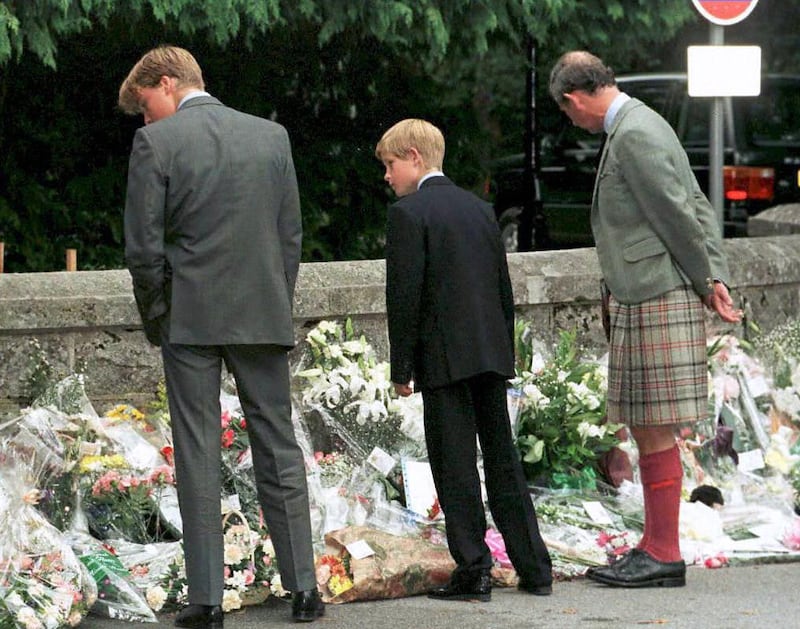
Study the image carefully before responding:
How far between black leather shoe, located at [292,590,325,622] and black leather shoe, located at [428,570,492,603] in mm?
478

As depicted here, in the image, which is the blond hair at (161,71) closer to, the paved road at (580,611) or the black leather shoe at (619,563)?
the paved road at (580,611)

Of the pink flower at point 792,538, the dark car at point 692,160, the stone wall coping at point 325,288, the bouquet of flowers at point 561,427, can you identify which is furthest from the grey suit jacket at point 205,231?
the dark car at point 692,160

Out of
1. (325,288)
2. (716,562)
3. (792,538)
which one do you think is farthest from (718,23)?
(716,562)

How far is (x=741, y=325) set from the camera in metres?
7.95

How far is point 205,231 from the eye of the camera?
514 cm

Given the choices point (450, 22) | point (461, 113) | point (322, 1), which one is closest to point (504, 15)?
point (450, 22)

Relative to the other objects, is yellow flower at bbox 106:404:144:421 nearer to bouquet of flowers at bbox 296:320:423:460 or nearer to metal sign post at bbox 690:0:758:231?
bouquet of flowers at bbox 296:320:423:460

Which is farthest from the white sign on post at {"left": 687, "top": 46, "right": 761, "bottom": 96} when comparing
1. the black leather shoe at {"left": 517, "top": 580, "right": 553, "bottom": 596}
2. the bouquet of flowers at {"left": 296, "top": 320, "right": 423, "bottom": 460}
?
the black leather shoe at {"left": 517, "top": 580, "right": 553, "bottom": 596}

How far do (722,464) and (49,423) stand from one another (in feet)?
8.72

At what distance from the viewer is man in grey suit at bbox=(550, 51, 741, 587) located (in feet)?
18.4

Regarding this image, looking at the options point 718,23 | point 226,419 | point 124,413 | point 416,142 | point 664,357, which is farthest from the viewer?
point 718,23

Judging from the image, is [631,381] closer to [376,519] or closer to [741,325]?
[376,519]

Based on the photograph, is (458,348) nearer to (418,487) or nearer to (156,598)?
(418,487)

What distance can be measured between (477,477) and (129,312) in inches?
64.0
